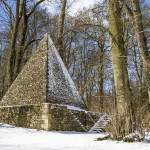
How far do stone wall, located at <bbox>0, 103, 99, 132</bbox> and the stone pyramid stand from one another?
406 mm

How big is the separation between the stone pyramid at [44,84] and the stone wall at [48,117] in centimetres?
41

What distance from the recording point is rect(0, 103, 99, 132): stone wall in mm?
17594

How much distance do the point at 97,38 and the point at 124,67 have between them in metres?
2.94

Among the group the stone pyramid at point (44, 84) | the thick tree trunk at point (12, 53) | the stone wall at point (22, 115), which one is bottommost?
the stone wall at point (22, 115)

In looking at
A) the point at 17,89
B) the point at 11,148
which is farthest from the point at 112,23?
the point at 17,89

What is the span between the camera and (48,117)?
1750 cm

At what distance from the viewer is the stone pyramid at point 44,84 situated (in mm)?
18500

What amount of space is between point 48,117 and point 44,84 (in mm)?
1816

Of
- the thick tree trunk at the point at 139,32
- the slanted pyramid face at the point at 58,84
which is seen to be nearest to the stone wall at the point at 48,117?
the slanted pyramid face at the point at 58,84

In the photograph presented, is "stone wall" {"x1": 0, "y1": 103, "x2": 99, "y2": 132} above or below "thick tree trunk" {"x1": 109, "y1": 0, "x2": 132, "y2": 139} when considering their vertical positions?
below

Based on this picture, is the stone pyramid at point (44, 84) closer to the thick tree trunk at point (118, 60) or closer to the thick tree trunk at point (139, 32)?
the thick tree trunk at point (139, 32)

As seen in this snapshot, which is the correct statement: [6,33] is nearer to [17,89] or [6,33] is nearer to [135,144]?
[17,89]

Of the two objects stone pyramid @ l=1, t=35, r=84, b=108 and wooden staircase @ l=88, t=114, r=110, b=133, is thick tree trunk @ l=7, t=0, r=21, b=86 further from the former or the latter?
wooden staircase @ l=88, t=114, r=110, b=133

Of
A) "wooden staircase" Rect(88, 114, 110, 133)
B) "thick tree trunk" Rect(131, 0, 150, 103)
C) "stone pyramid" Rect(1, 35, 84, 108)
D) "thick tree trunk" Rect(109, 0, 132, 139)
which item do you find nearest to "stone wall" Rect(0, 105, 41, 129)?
"stone pyramid" Rect(1, 35, 84, 108)
